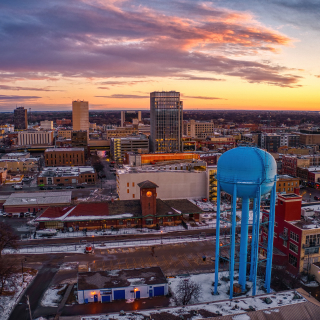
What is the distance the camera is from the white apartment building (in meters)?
76.2

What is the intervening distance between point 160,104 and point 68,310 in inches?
4413

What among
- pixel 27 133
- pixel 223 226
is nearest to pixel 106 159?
Answer: pixel 27 133

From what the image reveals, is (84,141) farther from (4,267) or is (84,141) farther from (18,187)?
(4,267)

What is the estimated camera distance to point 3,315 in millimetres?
34344

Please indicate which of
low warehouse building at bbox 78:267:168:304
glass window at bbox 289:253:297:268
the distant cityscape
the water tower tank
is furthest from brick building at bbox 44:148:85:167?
the water tower tank

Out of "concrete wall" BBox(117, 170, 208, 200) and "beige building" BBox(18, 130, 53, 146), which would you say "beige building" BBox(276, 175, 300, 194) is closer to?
"concrete wall" BBox(117, 170, 208, 200)

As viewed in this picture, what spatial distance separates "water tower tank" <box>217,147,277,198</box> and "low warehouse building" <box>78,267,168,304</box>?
519 inches

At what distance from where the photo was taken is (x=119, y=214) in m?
60.9

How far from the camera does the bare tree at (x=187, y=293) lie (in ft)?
115

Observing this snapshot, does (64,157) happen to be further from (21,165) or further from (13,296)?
(13,296)

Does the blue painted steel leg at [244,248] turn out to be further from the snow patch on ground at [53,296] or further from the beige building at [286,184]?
the beige building at [286,184]

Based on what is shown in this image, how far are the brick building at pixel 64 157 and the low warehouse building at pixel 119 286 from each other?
94.8 meters

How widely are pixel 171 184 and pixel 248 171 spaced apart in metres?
46.8

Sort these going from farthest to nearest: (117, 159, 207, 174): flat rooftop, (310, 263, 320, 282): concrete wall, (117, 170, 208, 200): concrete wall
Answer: (117, 159, 207, 174): flat rooftop < (117, 170, 208, 200): concrete wall < (310, 263, 320, 282): concrete wall
